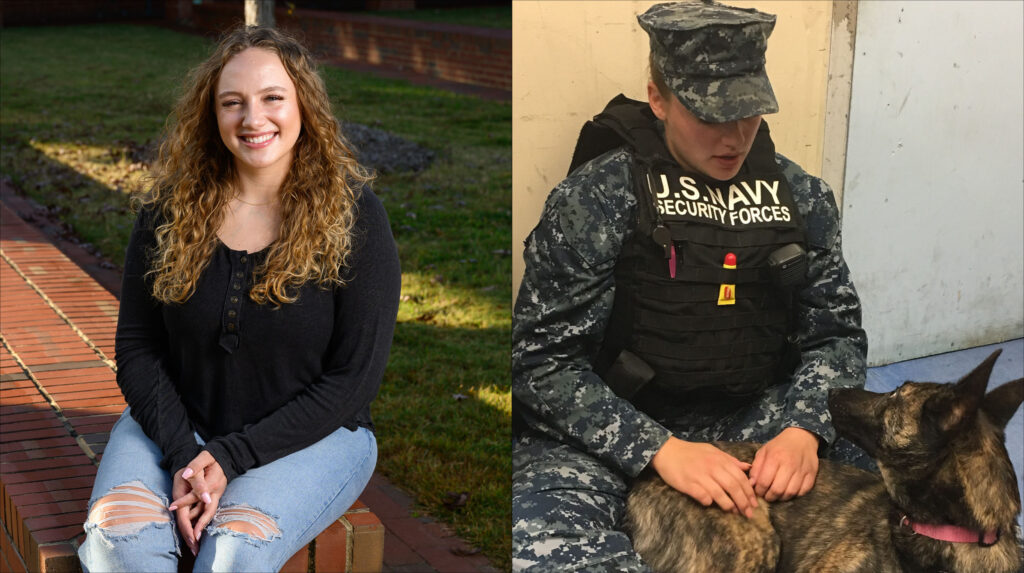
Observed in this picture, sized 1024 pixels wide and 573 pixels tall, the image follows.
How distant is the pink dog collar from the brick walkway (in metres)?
1.93

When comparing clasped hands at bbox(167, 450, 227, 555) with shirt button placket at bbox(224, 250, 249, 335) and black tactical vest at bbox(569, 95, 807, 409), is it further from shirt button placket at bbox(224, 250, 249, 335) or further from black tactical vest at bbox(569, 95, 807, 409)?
black tactical vest at bbox(569, 95, 807, 409)

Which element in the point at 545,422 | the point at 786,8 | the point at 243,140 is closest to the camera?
the point at 786,8

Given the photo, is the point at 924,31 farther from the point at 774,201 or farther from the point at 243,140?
the point at 243,140

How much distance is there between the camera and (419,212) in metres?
8.09

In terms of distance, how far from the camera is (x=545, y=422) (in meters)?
2.56

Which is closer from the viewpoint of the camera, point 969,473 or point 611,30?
point 969,473

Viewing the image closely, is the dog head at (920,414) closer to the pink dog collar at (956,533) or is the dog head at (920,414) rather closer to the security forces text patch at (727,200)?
the pink dog collar at (956,533)

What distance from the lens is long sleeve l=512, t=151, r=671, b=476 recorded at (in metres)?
2.34

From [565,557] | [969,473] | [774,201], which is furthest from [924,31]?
[565,557]

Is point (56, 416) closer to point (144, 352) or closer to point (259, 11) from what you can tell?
point (144, 352)

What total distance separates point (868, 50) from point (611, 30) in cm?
52

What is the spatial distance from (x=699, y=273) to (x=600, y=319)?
24 centimetres

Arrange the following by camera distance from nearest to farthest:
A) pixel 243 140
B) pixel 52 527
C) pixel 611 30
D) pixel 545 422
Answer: pixel 611 30 → pixel 545 422 → pixel 243 140 → pixel 52 527

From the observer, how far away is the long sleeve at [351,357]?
2686 millimetres
